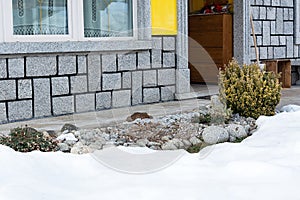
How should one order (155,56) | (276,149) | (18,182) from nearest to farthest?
(18,182) < (276,149) < (155,56)

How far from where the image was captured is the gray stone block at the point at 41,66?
17.3 feet

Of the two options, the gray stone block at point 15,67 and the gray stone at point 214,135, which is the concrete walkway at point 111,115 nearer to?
the gray stone block at point 15,67

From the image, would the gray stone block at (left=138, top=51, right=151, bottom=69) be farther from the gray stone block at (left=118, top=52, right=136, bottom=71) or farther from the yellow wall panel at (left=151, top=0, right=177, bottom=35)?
the yellow wall panel at (left=151, top=0, right=177, bottom=35)

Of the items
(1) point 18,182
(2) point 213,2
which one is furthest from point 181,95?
(1) point 18,182

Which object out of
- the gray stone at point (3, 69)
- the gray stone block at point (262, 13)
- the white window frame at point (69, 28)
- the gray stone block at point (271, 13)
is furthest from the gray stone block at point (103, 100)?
the gray stone block at point (271, 13)

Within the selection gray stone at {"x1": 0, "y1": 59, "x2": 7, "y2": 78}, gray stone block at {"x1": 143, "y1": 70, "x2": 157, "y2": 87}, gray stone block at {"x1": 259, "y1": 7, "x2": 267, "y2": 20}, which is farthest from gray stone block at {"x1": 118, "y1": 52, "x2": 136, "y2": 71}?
gray stone block at {"x1": 259, "y1": 7, "x2": 267, "y2": 20}

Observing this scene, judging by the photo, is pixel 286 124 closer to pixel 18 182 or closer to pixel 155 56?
pixel 155 56

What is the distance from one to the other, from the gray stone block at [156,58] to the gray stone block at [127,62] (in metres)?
0.32

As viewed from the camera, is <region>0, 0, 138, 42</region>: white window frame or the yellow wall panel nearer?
<region>0, 0, 138, 42</region>: white window frame

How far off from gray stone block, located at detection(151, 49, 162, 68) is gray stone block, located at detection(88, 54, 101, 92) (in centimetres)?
84

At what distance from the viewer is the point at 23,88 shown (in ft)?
17.1

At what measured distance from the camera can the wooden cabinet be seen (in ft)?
26.7

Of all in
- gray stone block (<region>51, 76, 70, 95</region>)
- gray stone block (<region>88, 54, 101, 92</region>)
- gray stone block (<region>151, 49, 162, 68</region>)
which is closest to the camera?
gray stone block (<region>51, 76, 70, 95</region>)

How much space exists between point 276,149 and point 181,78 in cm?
286
